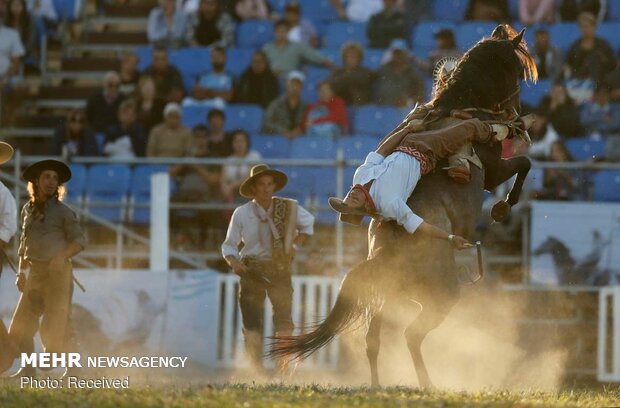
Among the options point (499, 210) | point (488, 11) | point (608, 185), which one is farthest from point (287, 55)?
point (499, 210)

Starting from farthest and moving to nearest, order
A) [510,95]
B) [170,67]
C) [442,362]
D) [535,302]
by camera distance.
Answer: [170,67] → [535,302] → [442,362] → [510,95]

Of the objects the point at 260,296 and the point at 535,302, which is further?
the point at 535,302

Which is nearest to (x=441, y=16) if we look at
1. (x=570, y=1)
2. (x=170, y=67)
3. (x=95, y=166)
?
(x=570, y=1)

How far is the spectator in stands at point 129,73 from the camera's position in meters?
18.7

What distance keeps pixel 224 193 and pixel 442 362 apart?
3.18 m

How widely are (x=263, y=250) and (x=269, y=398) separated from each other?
11.7 ft

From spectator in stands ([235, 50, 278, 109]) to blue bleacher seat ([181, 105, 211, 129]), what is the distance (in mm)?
475

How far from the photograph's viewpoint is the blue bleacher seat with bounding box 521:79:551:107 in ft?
57.3

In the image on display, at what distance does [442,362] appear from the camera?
14344 millimetres

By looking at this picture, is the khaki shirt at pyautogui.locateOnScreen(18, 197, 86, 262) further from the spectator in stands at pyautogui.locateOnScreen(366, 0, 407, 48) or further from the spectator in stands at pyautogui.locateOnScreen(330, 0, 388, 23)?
the spectator in stands at pyautogui.locateOnScreen(330, 0, 388, 23)

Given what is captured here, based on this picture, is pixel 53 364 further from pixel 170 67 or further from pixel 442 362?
pixel 170 67

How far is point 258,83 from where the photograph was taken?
18094 mm

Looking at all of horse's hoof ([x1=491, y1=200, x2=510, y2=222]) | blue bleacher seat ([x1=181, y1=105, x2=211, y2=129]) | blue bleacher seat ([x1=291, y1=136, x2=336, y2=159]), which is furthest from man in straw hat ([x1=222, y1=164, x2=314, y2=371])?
blue bleacher seat ([x1=181, y1=105, x2=211, y2=129])

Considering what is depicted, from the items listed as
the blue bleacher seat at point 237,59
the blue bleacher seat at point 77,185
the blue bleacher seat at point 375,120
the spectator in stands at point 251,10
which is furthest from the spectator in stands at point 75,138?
the blue bleacher seat at point 375,120
